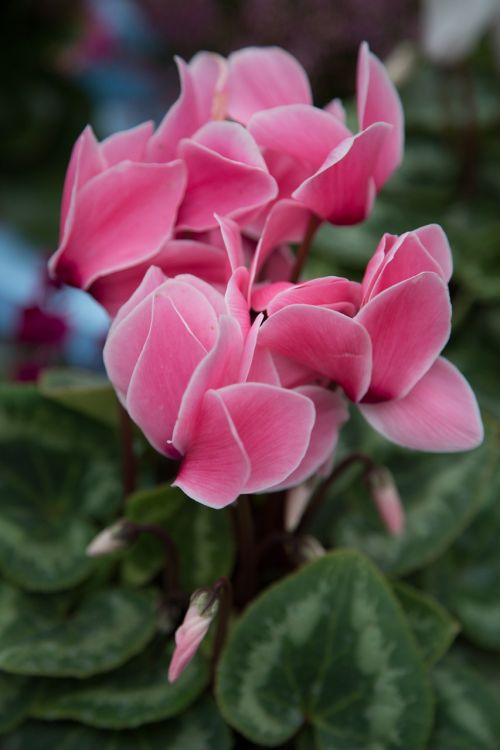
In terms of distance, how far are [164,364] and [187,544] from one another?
249mm

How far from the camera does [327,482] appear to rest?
0.62 m

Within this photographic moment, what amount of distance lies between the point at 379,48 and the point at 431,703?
1322 mm

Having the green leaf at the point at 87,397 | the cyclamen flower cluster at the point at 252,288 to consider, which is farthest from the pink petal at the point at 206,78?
the green leaf at the point at 87,397

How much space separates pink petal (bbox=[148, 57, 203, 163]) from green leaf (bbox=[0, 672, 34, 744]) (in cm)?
36

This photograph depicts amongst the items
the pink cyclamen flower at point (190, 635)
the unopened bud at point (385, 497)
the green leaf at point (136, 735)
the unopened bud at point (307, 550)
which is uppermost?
the pink cyclamen flower at point (190, 635)

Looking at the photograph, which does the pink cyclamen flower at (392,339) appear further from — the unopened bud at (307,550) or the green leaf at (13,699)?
the green leaf at (13,699)

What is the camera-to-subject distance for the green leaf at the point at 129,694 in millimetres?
593

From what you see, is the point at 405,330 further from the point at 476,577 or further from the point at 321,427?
the point at 476,577

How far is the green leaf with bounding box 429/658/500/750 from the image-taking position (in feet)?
2.10

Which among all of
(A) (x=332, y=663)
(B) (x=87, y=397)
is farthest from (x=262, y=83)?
(A) (x=332, y=663)

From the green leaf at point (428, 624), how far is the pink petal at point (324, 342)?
216mm

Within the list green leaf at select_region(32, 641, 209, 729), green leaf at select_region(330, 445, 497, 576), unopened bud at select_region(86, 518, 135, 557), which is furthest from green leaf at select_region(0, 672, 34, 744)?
green leaf at select_region(330, 445, 497, 576)

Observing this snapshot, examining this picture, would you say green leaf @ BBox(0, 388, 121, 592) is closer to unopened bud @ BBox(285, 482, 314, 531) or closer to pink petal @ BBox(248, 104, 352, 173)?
unopened bud @ BBox(285, 482, 314, 531)

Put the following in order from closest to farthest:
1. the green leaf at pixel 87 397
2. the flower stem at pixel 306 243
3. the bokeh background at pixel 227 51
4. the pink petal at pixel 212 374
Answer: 1. the pink petal at pixel 212 374
2. the flower stem at pixel 306 243
3. the green leaf at pixel 87 397
4. the bokeh background at pixel 227 51
